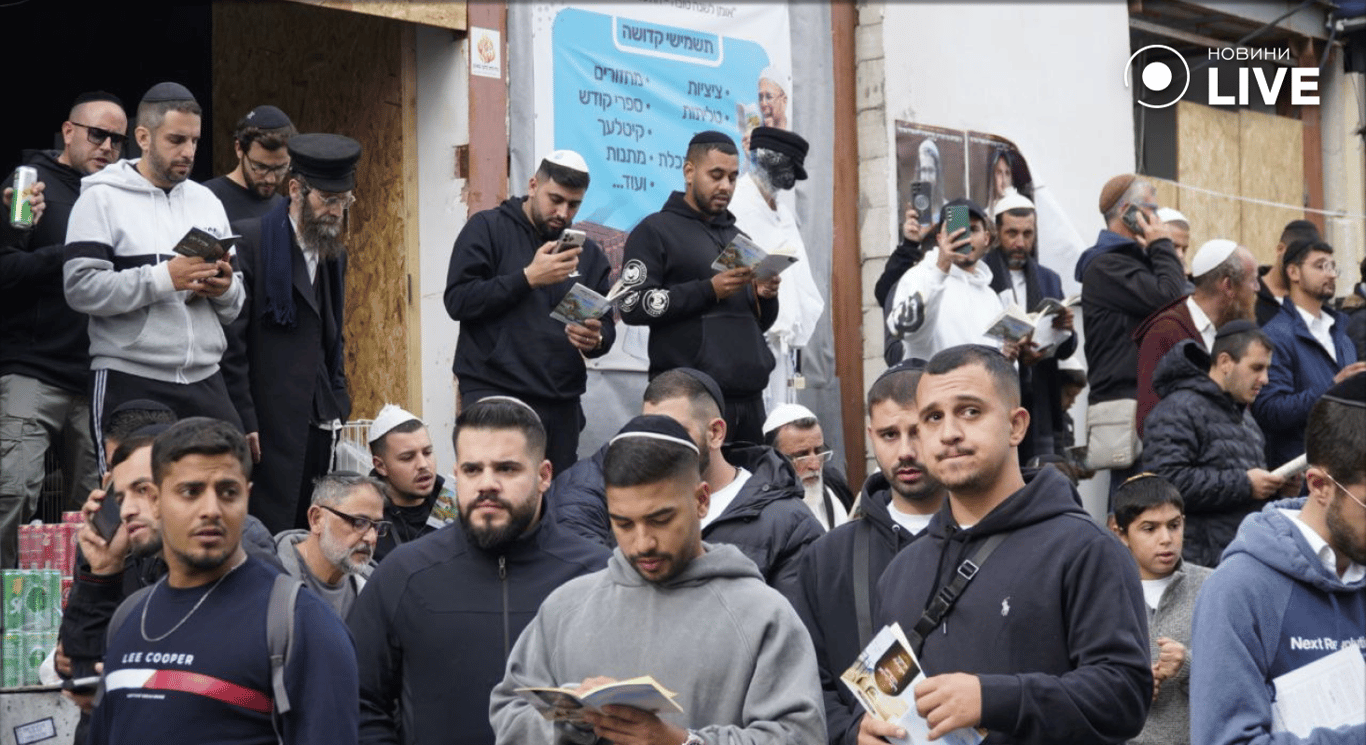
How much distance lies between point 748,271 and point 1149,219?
10.7 feet

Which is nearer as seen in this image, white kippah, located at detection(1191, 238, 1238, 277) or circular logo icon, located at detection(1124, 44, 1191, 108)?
white kippah, located at detection(1191, 238, 1238, 277)

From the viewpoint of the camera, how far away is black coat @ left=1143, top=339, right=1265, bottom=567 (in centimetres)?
951

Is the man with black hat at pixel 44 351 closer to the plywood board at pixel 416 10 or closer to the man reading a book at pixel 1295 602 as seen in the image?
the plywood board at pixel 416 10

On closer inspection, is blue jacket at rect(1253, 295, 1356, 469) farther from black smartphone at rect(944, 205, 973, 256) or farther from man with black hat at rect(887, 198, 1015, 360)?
black smartphone at rect(944, 205, 973, 256)

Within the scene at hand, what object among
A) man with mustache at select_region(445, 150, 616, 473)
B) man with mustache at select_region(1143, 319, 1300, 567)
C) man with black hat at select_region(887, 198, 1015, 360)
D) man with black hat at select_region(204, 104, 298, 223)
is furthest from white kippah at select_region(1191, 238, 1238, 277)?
man with black hat at select_region(204, 104, 298, 223)

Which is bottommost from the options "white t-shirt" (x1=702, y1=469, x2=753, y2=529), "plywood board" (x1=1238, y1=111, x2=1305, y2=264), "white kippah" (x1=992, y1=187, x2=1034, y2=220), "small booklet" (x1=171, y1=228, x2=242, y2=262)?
"white t-shirt" (x1=702, y1=469, x2=753, y2=529)

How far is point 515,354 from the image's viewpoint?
30.0ft

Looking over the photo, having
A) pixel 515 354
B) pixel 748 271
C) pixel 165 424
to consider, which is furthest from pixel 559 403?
pixel 165 424

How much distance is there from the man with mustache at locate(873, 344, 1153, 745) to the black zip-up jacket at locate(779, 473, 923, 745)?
21.8 inches

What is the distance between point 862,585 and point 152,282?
3505 mm

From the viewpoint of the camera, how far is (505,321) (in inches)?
360

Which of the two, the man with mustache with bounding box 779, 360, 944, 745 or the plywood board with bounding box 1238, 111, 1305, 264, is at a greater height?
the plywood board with bounding box 1238, 111, 1305, 264

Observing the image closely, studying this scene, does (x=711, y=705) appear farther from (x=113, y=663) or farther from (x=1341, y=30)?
(x=1341, y=30)

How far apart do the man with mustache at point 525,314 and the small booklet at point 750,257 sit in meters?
0.65
